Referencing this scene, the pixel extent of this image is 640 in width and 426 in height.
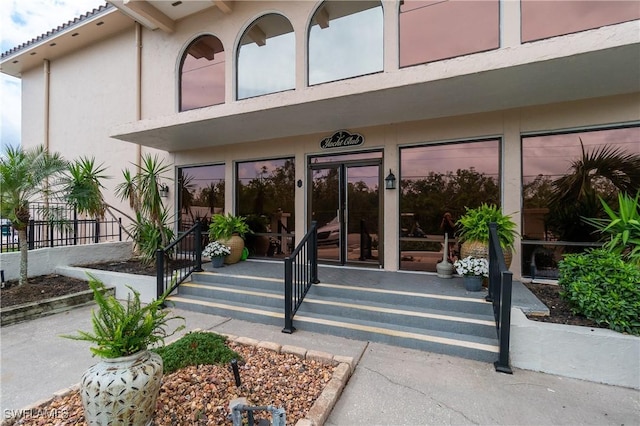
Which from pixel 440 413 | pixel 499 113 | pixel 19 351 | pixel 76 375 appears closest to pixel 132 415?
pixel 76 375

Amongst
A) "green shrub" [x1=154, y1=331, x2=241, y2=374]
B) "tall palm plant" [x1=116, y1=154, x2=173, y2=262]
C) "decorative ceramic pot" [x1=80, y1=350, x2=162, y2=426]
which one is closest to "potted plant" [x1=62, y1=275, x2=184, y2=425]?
"decorative ceramic pot" [x1=80, y1=350, x2=162, y2=426]

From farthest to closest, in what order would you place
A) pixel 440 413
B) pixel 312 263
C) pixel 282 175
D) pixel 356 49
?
pixel 282 175, pixel 356 49, pixel 312 263, pixel 440 413

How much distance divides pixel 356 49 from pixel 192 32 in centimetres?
425

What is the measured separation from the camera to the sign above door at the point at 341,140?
5714 millimetres

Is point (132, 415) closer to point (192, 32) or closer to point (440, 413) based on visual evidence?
point (440, 413)

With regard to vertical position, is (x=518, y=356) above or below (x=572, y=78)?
below

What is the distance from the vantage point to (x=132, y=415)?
180 centimetres

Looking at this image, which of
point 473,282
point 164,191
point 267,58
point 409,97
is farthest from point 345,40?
point 164,191

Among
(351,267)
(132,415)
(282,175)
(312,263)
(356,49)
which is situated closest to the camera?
(132,415)

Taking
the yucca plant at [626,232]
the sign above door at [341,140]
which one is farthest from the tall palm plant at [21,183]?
the yucca plant at [626,232]

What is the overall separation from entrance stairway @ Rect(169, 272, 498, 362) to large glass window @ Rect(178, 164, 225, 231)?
2.82 m

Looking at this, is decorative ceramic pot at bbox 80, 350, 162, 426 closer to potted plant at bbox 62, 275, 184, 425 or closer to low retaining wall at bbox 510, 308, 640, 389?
potted plant at bbox 62, 275, 184, 425

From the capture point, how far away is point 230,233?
6160mm

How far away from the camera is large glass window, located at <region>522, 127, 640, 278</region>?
432 cm
